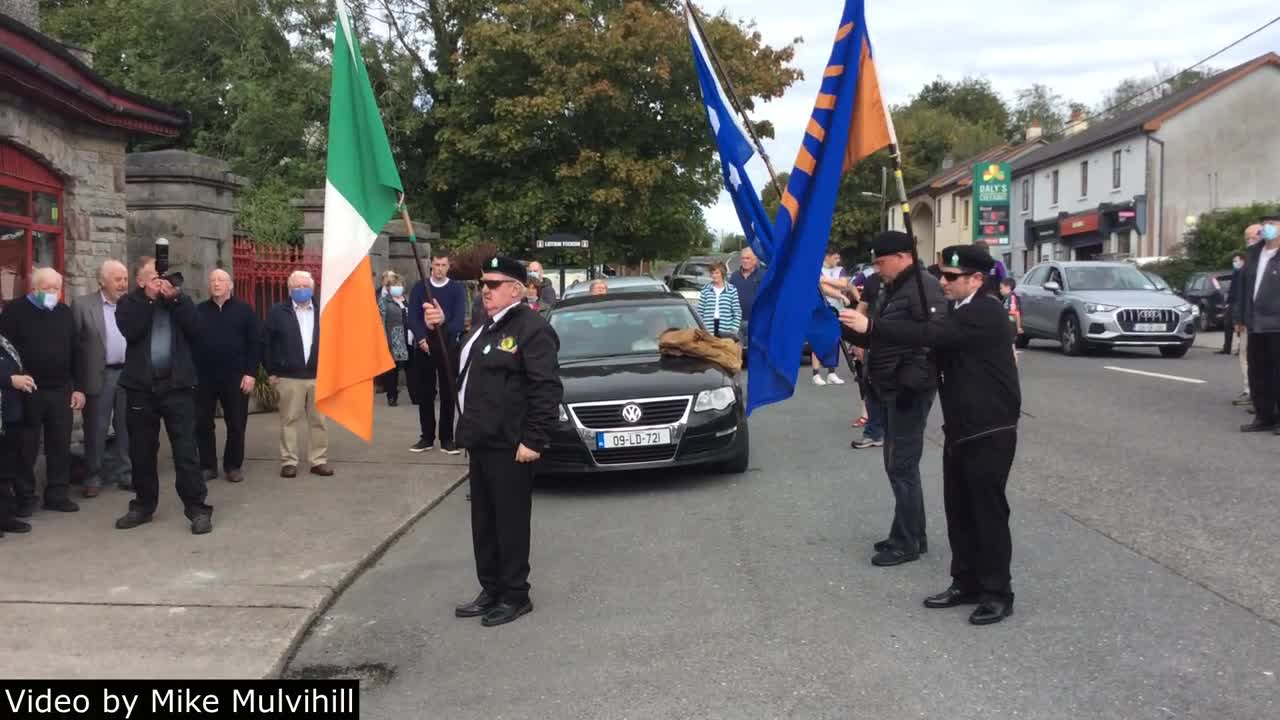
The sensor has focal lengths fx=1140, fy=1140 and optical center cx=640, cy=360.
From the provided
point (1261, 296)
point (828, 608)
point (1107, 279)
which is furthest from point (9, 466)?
point (1107, 279)

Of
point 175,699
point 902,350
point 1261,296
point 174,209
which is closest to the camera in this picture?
point 175,699

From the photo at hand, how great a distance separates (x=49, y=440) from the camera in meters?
8.30

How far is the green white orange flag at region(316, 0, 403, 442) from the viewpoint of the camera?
663cm

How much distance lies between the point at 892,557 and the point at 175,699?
12.6 ft

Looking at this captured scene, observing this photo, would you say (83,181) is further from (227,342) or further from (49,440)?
(49,440)

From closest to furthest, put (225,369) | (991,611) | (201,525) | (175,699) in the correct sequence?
1. (175,699)
2. (991,611)
3. (201,525)
4. (225,369)

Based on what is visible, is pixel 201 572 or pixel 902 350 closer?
pixel 902 350

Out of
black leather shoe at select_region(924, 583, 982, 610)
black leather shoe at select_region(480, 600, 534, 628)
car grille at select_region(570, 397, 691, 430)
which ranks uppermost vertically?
car grille at select_region(570, 397, 691, 430)

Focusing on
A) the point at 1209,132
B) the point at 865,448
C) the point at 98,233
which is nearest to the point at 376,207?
the point at 98,233

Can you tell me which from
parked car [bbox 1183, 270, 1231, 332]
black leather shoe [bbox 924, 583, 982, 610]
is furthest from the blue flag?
parked car [bbox 1183, 270, 1231, 332]

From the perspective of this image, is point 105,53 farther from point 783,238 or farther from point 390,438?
point 783,238

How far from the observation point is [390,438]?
12172 mm

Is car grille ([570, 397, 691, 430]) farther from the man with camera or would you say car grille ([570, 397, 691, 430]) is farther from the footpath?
the man with camera

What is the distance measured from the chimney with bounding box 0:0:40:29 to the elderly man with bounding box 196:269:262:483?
3.36m
